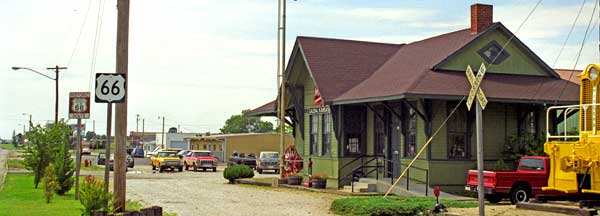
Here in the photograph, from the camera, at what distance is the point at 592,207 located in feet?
50.7

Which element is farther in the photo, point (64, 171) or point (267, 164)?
point (267, 164)

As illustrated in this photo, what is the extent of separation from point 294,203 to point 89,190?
9.71 m

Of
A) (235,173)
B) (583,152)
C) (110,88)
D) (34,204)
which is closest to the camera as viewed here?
(110,88)

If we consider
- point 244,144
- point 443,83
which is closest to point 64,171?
point 443,83

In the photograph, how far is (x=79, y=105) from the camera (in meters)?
20.2

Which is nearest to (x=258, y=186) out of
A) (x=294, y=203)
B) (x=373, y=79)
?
(x=373, y=79)

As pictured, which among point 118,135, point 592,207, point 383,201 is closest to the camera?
point 118,135

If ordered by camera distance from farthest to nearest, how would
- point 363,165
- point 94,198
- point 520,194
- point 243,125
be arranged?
point 243,125 → point 363,165 → point 520,194 → point 94,198

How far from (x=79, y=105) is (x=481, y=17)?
1628 cm

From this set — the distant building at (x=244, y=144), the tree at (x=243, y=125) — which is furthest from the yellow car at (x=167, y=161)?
the tree at (x=243, y=125)

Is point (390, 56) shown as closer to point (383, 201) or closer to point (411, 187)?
point (411, 187)

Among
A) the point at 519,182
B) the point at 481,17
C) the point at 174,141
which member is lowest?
the point at 519,182

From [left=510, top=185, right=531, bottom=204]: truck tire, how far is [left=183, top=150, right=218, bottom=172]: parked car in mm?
34286

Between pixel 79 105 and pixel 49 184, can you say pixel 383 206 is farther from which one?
pixel 49 184
